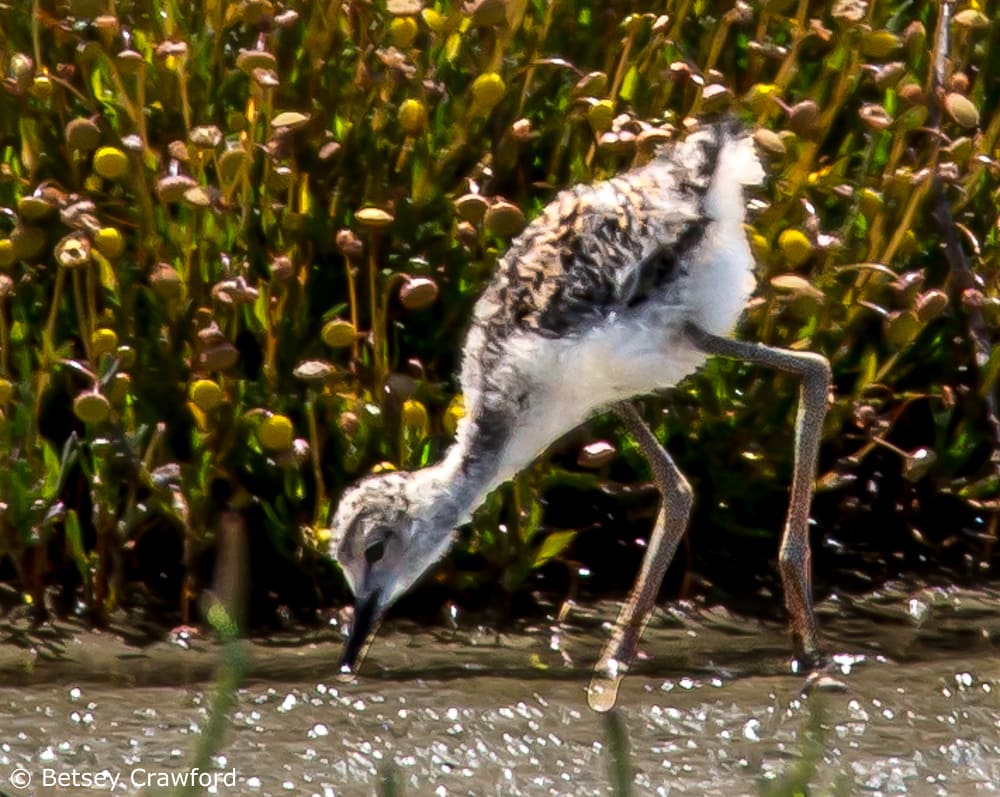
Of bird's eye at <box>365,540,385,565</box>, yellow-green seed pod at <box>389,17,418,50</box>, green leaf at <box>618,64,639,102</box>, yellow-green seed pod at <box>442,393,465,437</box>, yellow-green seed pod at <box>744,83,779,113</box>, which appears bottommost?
bird's eye at <box>365,540,385,565</box>

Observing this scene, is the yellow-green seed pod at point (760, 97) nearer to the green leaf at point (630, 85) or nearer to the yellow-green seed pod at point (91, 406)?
the green leaf at point (630, 85)

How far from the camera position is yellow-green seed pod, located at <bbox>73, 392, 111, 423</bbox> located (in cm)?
387

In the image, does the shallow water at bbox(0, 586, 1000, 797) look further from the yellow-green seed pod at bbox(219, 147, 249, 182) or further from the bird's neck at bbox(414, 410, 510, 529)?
the yellow-green seed pod at bbox(219, 147, 249, 182)

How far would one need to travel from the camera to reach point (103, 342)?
12.6 ft

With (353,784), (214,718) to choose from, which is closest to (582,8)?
(353,784)

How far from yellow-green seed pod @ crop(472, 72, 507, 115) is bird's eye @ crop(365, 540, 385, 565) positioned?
99cm

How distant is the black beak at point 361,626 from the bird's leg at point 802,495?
92cm

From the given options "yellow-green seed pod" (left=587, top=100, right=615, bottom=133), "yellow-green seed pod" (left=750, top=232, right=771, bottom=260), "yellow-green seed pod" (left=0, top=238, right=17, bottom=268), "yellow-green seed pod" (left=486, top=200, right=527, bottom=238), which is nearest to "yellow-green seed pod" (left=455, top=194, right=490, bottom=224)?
"yellow-green seed pod" (left=486, top=200, right=527, bottom=238)

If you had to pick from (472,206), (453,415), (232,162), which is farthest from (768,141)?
(232,162)

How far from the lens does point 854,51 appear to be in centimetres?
422

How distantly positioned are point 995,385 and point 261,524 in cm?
184

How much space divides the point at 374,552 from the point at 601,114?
3.53 ft

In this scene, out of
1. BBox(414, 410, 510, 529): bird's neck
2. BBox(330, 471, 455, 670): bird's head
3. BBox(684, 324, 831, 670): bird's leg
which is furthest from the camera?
BBox(684, 324, 831, 670): bird's leg

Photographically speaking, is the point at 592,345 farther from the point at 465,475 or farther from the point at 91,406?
the point at 91,406
